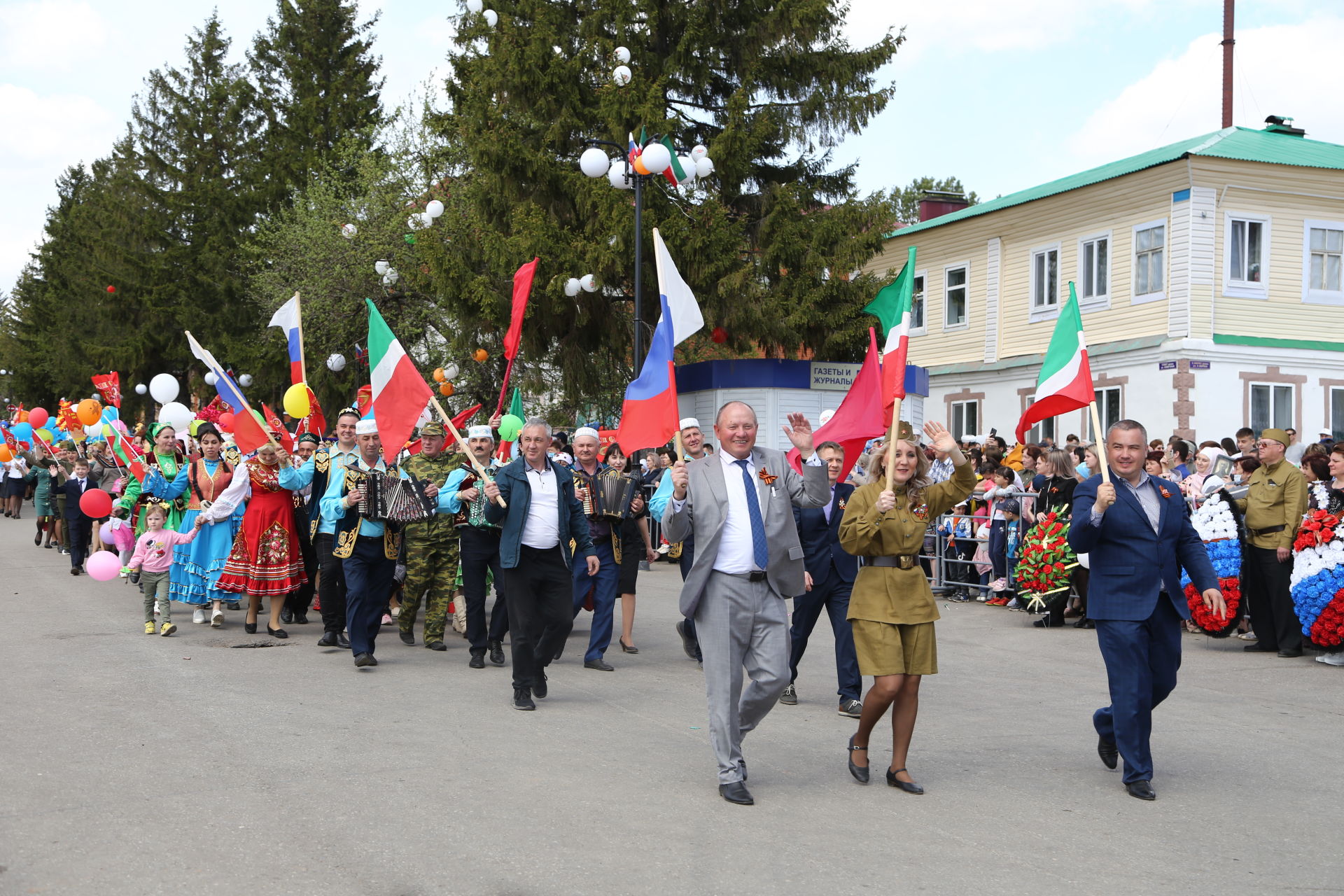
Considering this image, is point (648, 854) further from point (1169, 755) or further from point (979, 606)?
point (979, 606)

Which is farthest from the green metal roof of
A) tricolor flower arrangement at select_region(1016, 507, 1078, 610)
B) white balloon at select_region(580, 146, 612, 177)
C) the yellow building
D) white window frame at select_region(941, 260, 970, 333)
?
tricolor flower arrangement at select_region(1016, 507, 1078, 610)

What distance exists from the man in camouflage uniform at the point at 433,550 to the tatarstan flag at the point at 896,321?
13.8 feet

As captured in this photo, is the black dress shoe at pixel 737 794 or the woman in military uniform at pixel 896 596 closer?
the black dress shoe at pixel 737 794

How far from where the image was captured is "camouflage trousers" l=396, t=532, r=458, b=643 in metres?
10.8

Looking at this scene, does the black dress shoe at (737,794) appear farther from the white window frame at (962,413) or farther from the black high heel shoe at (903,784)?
the white window frame at (962,413)

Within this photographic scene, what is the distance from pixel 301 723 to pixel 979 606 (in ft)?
31.5

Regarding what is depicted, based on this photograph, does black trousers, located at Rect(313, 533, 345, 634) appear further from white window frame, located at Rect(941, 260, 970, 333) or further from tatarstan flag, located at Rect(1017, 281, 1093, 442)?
white window frame, located at Rect(941, 260, 970, 333)

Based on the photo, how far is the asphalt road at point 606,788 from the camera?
4.92 metres

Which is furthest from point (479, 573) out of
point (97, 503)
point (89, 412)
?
point (89, 412)

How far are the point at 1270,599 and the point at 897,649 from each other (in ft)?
21.5

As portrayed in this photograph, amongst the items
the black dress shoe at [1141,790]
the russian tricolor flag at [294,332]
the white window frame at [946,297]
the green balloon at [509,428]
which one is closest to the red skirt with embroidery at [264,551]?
the russian tricolor flag at [294,332]

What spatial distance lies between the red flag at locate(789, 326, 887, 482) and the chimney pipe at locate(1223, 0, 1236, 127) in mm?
32679

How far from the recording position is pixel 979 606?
15.2m

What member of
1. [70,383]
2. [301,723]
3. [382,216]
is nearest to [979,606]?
[301,723]
